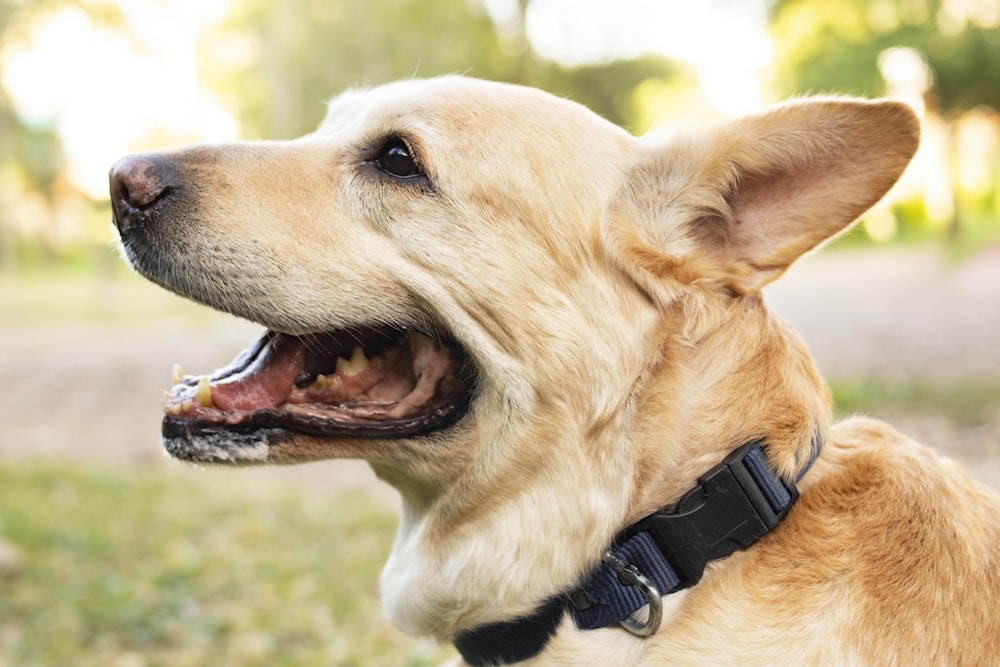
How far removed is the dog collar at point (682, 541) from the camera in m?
1.94

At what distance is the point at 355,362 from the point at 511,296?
537 millimetres

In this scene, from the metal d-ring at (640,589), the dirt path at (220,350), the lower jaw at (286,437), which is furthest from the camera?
the dirt path at (220,350)

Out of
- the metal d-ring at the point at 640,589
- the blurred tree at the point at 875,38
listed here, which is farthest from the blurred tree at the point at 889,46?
the metal d-ring at the point at 640,589

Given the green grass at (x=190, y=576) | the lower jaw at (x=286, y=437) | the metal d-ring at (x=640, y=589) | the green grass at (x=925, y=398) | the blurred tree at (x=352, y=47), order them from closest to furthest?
the metal d-ring at (x=640, y=589), the lower jaw at (x=286, y=437), the green grass at (x=190, y=576), the green grass at (x=925, y=398), the blurred tree at (x=352, y=47)

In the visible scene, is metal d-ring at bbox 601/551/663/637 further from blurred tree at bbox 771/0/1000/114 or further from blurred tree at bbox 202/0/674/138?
blurred tree at bbox 771/0/1000/114

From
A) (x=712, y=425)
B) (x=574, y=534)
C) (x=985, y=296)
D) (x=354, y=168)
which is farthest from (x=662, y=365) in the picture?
(x=985, y=296)

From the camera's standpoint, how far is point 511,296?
2.22m

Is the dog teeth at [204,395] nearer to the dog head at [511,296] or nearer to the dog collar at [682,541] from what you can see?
the dog head at [511,296]

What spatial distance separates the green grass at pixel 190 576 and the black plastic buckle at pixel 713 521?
2.17 m

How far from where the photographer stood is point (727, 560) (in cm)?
199

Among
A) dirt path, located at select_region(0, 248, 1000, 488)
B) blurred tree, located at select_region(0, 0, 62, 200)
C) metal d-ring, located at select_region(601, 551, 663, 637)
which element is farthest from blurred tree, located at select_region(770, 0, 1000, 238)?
blurred tree, located at select_region(0, 0, 62, 200)

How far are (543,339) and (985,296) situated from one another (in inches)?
629

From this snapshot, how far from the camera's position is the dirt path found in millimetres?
7828

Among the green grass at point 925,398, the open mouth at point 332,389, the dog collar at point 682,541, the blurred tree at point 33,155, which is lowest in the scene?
the blurred tree at point 33,155
